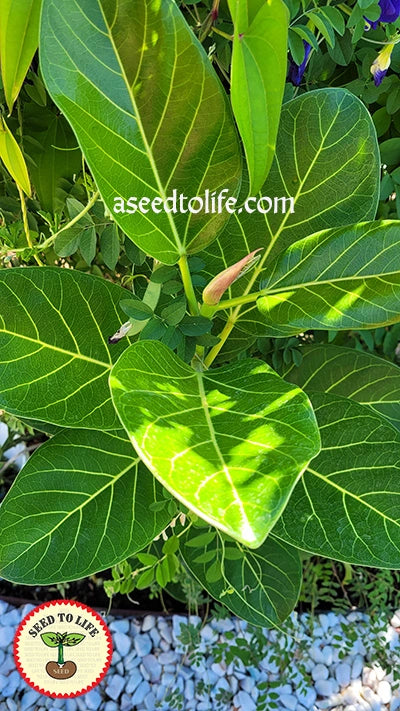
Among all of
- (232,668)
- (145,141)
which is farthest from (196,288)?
(232,668)

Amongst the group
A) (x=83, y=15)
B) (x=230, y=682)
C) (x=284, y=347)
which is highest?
(x=83, y=15)

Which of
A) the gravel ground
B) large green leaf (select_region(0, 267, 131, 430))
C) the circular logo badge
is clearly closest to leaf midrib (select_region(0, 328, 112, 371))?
large green leaf (select_region(0, 267, 131, 430))

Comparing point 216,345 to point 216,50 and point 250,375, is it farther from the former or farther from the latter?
point 216,50

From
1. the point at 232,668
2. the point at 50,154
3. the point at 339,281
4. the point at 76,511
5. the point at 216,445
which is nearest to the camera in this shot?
the point at 216,445

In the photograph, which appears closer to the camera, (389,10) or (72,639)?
(389,10)

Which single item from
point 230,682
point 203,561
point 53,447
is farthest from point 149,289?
point 230,682

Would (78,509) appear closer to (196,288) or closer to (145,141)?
(196,288)
